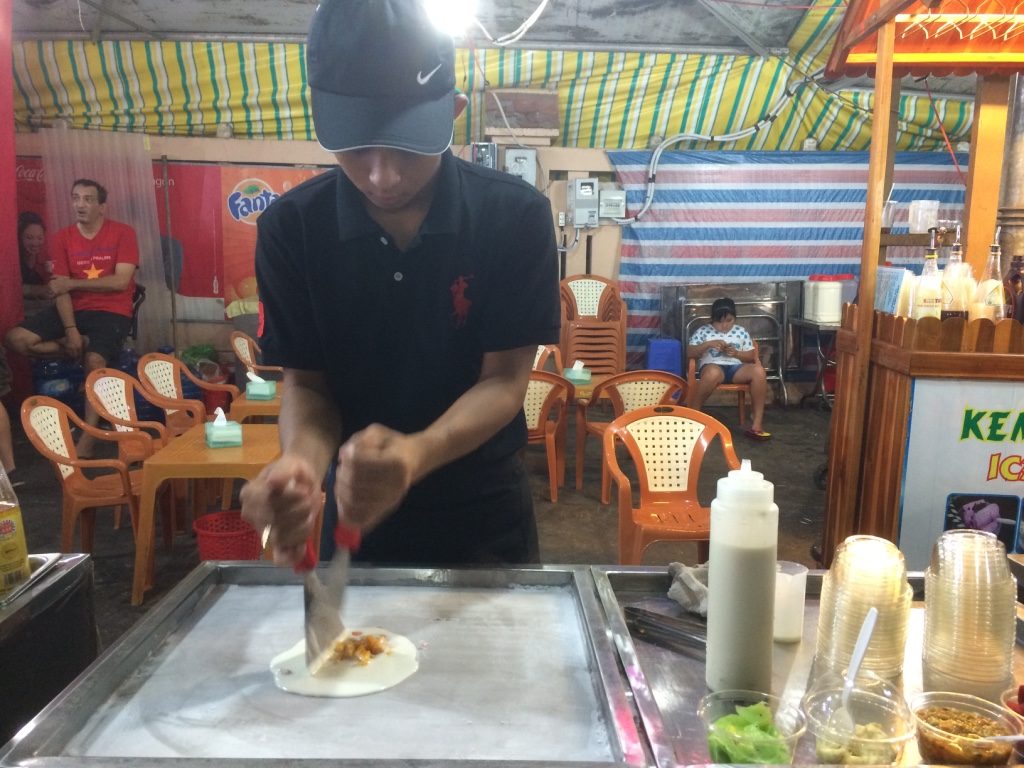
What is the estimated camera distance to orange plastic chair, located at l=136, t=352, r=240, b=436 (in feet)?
16.4

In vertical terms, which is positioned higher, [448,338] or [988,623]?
→ [448,338]

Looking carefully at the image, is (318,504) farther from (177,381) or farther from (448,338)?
(177,381)

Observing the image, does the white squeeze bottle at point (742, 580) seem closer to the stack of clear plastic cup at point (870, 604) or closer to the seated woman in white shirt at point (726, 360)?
the stack of clear plastic cup at point (870, 604)

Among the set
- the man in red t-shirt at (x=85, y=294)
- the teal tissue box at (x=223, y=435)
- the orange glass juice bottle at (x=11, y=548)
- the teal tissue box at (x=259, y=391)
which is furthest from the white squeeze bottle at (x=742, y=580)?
the man in red t-shirt at (x=85, y=294)


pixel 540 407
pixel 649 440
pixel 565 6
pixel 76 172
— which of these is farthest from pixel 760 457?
pixel 76 172

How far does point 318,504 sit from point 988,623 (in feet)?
3.20

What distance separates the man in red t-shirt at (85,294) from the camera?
20.9 ft

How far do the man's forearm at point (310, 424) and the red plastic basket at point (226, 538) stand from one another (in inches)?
77.0

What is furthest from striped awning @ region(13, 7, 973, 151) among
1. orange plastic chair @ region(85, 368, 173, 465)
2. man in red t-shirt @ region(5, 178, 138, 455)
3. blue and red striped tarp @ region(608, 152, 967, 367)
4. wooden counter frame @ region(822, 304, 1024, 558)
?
wooden counter frame @ region(822, 304, 1024, 558)

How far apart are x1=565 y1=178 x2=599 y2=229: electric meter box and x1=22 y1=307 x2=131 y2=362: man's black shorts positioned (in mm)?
4500

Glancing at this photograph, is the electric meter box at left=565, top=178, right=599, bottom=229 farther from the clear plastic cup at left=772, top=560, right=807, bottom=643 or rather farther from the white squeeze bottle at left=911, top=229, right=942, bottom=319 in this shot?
the clear plastic cup at left=772, top=560, right=807, bottom=643

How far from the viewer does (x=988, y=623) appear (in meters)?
1.05

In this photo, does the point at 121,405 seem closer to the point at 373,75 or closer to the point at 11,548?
the point at 11,548

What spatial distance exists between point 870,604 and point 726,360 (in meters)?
6.39
